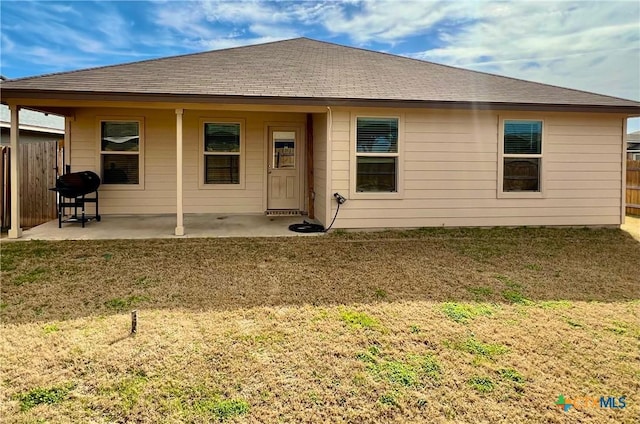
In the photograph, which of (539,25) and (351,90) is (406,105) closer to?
(351,90)

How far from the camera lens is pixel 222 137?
8.81 metres

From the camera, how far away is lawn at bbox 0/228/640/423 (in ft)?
7.63

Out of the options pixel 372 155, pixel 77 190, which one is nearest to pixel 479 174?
pixel 372 155

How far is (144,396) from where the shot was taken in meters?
2.38

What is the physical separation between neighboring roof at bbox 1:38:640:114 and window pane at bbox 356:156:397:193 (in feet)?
3.64

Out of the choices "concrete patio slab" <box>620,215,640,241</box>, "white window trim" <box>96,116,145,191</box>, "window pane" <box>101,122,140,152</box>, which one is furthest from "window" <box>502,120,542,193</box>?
"window pane" <box>101,122,140,152</box>

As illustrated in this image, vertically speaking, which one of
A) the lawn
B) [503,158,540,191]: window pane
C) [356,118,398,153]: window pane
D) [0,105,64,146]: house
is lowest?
the lawn

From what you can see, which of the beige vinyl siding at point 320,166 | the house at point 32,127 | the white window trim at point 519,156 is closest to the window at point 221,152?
the beige vinyl siding at point 320,166

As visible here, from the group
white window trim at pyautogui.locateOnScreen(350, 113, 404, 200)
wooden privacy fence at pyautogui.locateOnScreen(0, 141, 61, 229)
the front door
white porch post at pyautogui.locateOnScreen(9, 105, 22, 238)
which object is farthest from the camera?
the front door

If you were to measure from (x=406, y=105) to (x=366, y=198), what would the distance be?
1.74 meters

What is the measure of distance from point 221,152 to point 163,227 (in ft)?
7.48

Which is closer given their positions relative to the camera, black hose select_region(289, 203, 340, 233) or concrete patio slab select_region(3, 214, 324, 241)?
concrete patio slab select_region(3, 214, 324, 241)

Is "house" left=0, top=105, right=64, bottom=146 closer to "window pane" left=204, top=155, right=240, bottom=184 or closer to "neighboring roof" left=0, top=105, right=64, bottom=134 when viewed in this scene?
"neighboring roof" left=0, top=105, right=64, bottom=134

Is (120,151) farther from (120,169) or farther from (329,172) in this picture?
(329,172)
